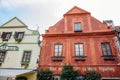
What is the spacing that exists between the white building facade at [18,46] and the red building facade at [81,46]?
1073 millimetres

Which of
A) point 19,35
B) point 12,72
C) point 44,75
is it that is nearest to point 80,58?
point 44,75

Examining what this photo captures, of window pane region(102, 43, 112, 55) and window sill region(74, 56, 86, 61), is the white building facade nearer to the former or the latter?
window sill region(74, 56, 86, 61)

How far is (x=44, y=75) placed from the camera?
45.1 feet

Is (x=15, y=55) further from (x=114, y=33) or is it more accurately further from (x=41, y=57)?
(x=114, y=33)

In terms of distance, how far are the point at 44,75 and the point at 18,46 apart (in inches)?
201

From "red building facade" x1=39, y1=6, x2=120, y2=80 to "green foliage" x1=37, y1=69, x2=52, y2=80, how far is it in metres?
0.61

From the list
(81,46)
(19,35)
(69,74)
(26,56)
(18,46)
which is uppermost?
(19,35)

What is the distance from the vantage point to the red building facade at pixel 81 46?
1377 centimetres

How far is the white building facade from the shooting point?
15.3 metres

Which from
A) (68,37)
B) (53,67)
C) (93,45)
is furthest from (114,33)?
(53,67)

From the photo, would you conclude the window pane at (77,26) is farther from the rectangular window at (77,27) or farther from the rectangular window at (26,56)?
the rectangular window at (26,56)

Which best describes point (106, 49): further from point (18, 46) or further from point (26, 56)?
point (18, 46)

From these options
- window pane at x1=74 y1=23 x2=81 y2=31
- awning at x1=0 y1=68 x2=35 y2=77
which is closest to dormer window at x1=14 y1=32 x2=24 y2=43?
awning at x1=0 y1=68 x2=35 y2=77

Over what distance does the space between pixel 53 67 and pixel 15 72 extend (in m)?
3.82
